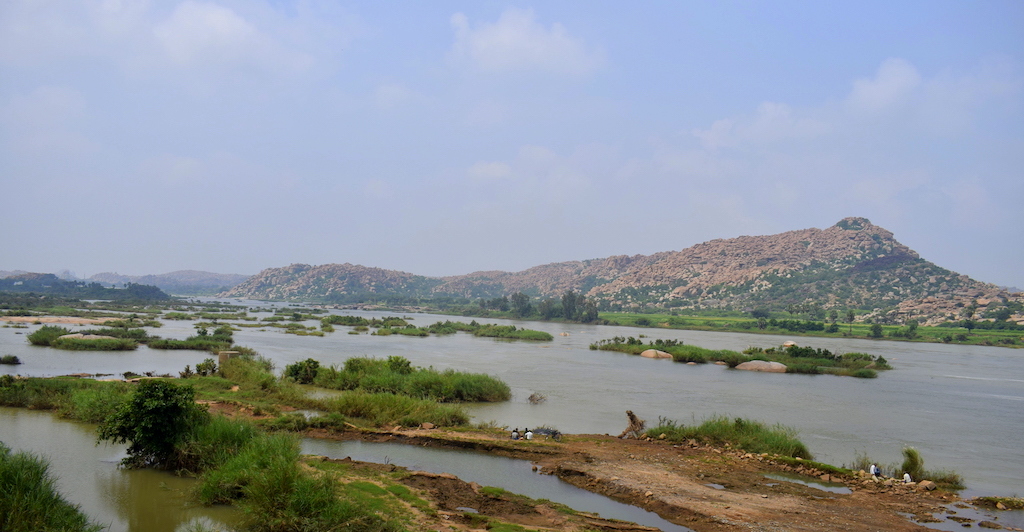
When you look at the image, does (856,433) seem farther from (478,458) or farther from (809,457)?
(478,458)

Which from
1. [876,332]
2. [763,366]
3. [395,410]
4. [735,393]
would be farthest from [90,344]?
[876,332]

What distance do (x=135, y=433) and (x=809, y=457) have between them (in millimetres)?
13612

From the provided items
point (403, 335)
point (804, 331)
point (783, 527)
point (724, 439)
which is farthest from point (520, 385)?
point (804, 331)

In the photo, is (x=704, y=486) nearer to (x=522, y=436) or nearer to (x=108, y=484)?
(x=522, y=436)

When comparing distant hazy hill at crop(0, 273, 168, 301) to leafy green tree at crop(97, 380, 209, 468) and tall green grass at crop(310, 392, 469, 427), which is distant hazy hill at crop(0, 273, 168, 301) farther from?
leafy green tree at crop(97, 380, 209, 468)

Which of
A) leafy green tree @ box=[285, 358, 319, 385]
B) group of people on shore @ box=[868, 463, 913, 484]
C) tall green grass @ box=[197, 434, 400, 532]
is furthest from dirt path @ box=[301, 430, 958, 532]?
leafy green tree @ box=[285, 358, 319, 385]

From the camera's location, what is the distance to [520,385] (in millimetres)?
24594

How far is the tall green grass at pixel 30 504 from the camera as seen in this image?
632cm

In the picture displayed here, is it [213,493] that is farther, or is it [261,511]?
[213,493]

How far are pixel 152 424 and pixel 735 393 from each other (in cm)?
2255

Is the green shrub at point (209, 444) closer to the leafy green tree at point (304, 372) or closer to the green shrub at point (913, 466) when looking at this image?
the leafy green tree at point (304, 372)

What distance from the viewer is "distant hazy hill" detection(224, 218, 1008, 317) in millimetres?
95125

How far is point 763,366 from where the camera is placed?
118 ft

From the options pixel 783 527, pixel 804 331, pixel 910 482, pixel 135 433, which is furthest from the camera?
pixel 804 331
